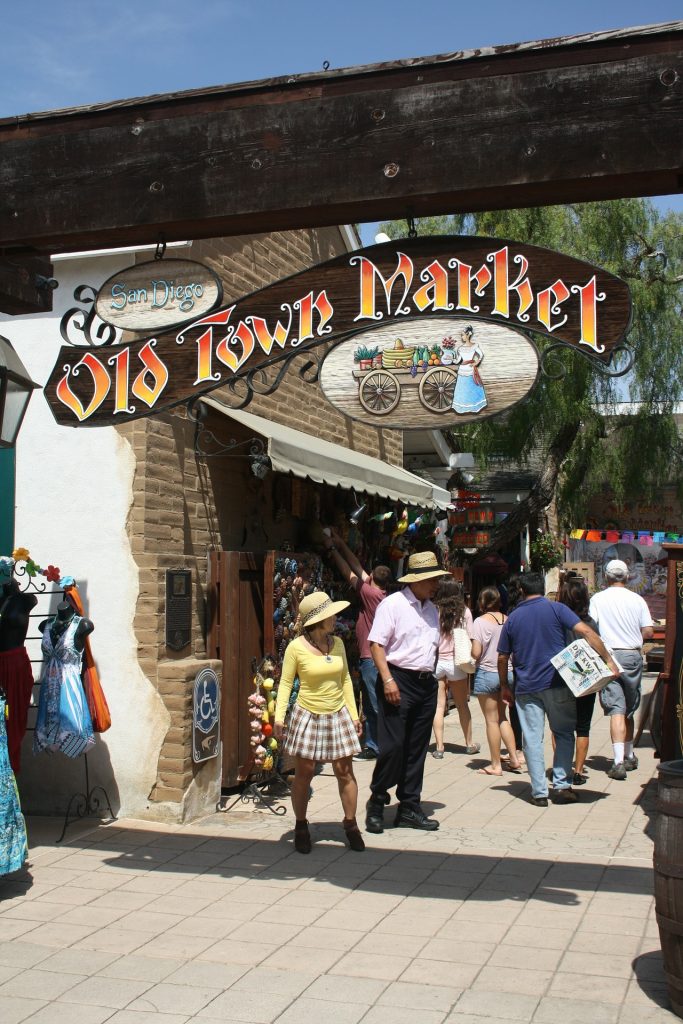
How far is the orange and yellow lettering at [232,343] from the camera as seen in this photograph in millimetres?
5520

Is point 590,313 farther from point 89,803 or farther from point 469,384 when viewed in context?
point 89,803

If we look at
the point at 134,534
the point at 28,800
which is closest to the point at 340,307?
the point at 134,534

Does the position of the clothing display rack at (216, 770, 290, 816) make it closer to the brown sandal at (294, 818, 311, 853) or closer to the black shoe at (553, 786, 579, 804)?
the brown sandal at (294, 818, 311, 853)

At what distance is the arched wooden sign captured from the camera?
16.2 ft

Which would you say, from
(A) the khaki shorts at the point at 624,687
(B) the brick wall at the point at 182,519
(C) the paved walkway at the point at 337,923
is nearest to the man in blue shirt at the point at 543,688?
(C) the paved walkway at the point at 337,923

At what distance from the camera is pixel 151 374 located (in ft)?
18.9

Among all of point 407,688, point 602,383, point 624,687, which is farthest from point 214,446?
point 602,383

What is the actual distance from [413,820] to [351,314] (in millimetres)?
3835

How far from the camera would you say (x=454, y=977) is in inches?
188

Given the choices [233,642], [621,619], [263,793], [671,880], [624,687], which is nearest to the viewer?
[671,880]

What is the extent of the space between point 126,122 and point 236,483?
3748 mm

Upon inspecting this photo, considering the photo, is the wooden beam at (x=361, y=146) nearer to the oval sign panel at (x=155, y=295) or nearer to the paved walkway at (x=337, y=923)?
the oval sign panel at (x=155, y=295)

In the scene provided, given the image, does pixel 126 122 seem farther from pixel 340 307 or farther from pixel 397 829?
pixel 397 829

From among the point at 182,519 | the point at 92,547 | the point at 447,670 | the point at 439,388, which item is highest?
the point at 439,388
